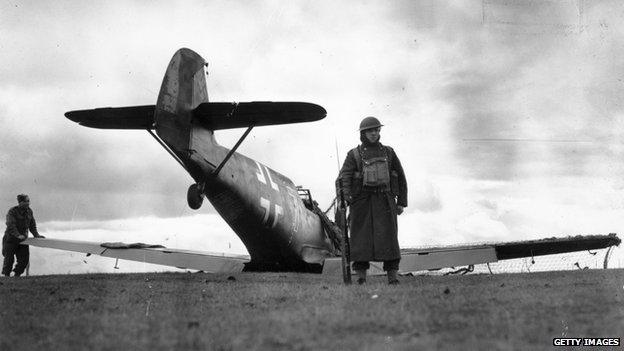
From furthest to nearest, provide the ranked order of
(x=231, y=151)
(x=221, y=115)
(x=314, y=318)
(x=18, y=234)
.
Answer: (x=18, y=234)
(x=221, y=115)
(x=231, y=151)
(x=314, y=318)

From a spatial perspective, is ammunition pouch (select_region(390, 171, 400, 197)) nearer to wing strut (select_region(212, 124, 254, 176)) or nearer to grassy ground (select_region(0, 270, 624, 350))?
grassy ground (select_region(0, 270, 624, 350))

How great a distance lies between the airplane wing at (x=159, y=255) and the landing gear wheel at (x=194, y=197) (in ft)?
8.45

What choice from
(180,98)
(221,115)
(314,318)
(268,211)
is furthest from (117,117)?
(314,318)

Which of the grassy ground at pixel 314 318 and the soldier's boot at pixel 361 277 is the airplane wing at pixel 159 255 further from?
the grassy ground at pixel 314 318

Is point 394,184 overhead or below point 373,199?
overhead

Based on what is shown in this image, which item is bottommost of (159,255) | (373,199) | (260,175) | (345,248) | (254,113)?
(345,248)

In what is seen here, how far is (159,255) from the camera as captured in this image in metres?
10.1

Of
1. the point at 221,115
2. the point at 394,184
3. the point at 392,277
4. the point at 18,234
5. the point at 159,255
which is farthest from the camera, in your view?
the point at 18,234

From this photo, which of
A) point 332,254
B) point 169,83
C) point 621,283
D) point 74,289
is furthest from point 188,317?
point 332,254

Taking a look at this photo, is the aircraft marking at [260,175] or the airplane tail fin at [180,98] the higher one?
the airplane tail fin at [180,98]

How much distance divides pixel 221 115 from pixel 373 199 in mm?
3120

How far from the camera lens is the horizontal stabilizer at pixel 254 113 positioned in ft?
25.6

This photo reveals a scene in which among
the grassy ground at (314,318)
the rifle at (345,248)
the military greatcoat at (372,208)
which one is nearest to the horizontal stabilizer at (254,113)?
the military greatcoat at (372,208)

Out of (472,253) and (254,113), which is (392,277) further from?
(472,253)
